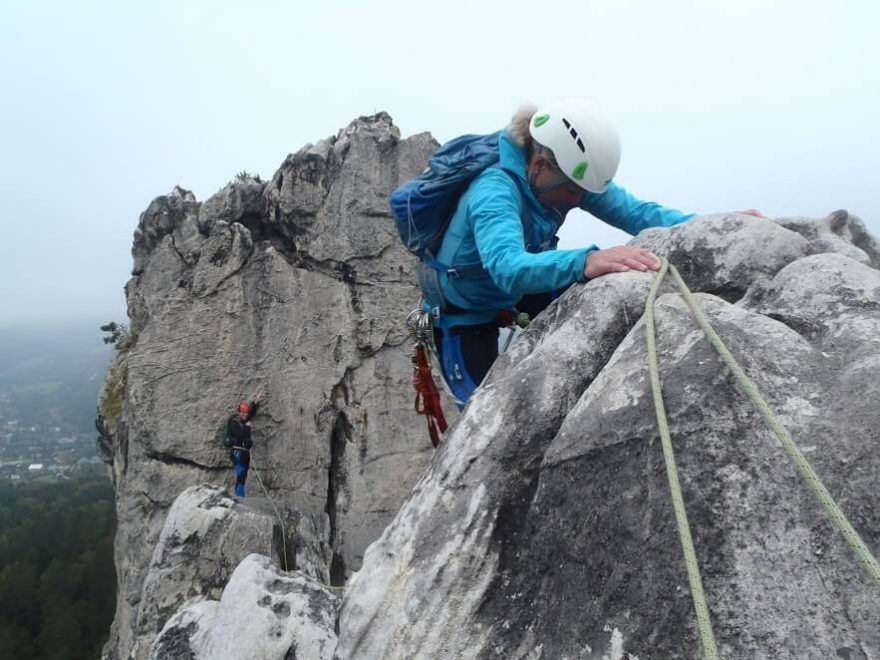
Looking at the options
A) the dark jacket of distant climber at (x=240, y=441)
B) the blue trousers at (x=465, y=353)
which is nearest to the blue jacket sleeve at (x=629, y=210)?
the blue trousers at (x=465, y=353)

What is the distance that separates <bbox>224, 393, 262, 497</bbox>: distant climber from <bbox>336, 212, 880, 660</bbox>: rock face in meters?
11.9

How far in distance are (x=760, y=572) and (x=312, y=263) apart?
14496 millimetres

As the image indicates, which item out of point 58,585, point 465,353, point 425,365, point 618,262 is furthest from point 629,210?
point 58,585

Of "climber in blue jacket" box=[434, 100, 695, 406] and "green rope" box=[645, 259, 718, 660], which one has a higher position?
"climber in blue jacket" box=[434, 100, 695, 406]

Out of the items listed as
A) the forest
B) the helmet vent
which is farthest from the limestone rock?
the forest

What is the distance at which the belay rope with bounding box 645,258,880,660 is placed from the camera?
2229 mm

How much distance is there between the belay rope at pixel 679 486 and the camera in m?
2.23

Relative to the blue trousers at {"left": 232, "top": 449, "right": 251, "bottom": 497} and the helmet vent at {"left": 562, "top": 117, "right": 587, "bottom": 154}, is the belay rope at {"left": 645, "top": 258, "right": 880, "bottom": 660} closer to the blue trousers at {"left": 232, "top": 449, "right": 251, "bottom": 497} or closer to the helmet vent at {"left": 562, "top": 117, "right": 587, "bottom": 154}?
the helmet vent at {"left": 562, "top": 117, "right": 587, "bottom": 154}

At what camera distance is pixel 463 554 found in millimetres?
3234

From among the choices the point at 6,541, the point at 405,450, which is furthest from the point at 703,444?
the point at 6,541

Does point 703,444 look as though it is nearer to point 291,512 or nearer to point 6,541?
point 291,512

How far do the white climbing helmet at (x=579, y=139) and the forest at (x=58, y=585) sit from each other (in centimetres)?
4311

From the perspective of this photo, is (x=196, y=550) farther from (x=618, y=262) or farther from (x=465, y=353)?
(x=618, y=262)

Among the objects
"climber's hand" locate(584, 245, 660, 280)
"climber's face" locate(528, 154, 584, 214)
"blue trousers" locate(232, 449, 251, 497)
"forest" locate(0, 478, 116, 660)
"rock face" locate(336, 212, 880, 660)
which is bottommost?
"forest" locate(0, 478, 116, 660)
